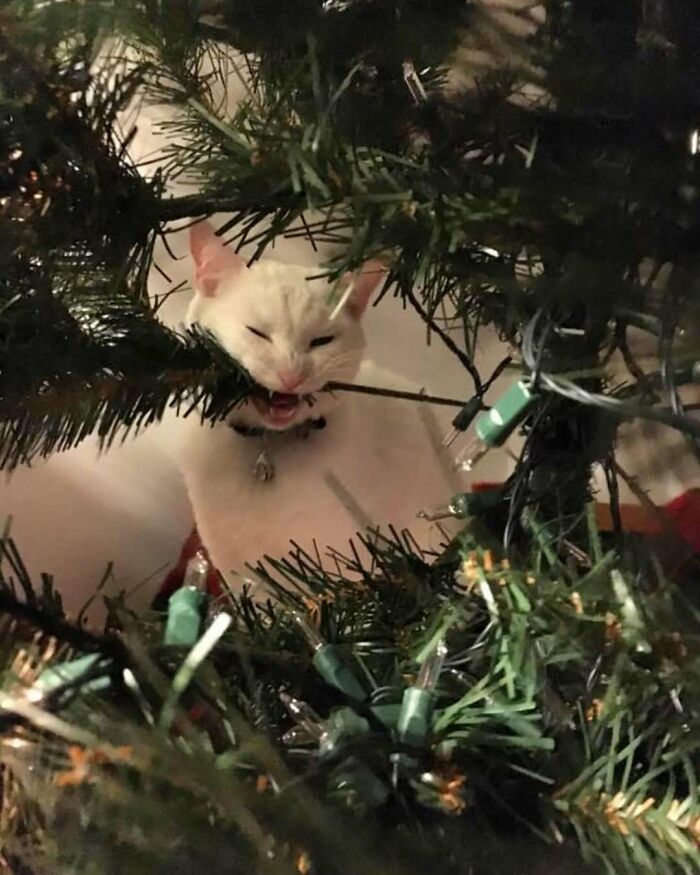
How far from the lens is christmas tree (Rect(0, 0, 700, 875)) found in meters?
0.23

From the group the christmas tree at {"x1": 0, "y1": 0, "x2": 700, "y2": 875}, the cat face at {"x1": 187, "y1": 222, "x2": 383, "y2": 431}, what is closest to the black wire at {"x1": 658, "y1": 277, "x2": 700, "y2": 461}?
the christmas tree at {"x1": 0, "y1": 0, "x2": 700, "y2": 875}

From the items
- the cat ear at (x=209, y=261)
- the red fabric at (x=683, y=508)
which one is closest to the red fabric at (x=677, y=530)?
the red fabric at (x=683, y=508)

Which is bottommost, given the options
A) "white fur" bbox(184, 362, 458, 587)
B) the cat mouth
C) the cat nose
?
"white fur" bbox(184, 362, 458, 587)

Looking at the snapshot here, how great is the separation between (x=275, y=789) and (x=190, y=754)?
1.2 inches

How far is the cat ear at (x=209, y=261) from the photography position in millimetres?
766

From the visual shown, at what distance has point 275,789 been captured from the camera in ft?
0.76

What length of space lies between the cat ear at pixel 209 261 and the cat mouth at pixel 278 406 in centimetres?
14

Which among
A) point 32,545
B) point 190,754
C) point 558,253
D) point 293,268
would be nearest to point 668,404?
point 558,253

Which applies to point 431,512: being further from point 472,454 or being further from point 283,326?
point 283,326

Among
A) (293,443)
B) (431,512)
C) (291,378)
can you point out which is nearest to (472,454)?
(431,512)

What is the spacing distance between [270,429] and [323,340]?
9 cm

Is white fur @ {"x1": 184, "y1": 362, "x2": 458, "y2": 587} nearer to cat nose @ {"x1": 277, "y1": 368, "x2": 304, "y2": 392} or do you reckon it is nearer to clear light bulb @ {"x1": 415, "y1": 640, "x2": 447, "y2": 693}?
cat nose @ {"x1": 277, "y1": 368, "x2": 304, "y2": 392}

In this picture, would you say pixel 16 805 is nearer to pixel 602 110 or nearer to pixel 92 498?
pixel 602 110

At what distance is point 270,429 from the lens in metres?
0.77
